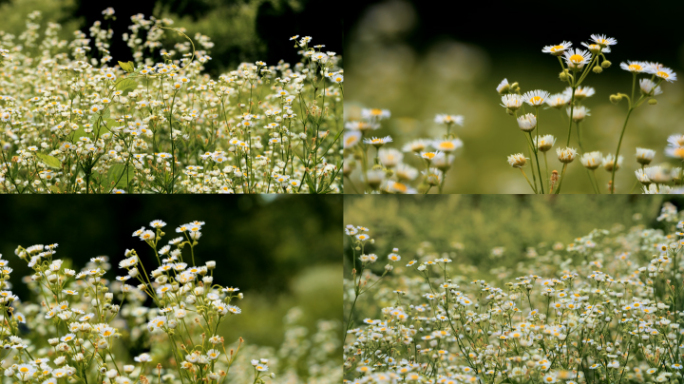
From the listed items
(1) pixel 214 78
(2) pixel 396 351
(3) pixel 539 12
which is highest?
(3) pixel 539 12

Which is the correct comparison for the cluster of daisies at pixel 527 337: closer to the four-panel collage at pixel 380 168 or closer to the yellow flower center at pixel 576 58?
the four-panel collage at pixel 380 168

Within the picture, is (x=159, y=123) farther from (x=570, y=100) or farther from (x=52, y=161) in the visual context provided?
(x=570, y=100)

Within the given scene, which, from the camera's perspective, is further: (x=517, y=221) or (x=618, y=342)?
(x=517, y=221)

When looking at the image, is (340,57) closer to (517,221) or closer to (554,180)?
(554,180)

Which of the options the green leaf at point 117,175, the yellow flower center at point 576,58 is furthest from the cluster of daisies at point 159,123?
the yellow flower center at point 576,58

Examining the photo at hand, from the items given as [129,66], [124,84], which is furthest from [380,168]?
[129,66]

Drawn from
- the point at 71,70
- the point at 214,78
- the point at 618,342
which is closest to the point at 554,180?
the point at 618,342

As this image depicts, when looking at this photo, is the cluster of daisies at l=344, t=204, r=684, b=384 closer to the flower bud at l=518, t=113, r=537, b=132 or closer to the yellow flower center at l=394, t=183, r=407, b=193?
the yellow flower center at l=394, t=183, r=407, b=193
